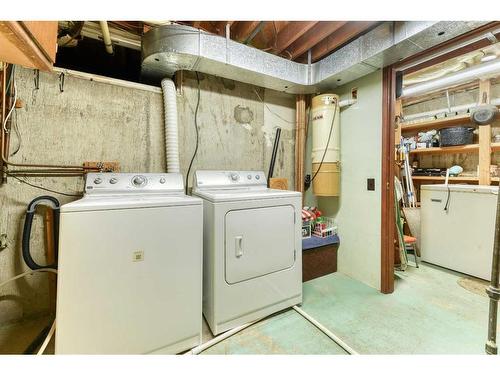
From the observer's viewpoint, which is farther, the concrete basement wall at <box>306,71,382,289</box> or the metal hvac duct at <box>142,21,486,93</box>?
the concrete basement wall at <box>306,71,382,289</box>

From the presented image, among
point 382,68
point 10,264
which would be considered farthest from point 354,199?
point 10,264

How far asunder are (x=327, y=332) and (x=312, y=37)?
2.60m

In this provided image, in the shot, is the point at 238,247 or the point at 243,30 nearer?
the point at 238,247

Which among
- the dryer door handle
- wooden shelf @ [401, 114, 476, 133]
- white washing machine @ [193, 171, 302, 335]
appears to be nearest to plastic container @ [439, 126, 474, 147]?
wooden shelf @ [401, 114, 476, 133]

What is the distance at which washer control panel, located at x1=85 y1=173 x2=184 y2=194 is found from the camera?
5.29 feet

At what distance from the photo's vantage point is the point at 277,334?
5.15ft

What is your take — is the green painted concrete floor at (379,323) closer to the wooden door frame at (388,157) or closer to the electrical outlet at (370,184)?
the wooden door frame at (388,157)

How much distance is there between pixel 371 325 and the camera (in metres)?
1.65

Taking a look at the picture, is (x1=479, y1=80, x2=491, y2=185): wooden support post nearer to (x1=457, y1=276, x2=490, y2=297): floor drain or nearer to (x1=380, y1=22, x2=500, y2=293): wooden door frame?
(x1=457, y1=276, x2=490, y2=297): floor drain

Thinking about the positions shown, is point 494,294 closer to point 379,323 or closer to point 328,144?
point 379,323

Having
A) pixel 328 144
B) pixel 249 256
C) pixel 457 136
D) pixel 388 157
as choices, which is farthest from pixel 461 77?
pixel 249 256

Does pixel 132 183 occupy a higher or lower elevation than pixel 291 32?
lower

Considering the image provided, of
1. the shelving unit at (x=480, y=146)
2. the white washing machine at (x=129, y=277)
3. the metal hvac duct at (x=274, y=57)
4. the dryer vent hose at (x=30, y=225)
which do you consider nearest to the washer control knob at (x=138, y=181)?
the white washing machine at (x=129, y=277)

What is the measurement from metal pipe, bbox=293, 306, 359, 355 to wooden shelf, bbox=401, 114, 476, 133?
3.45 meters
